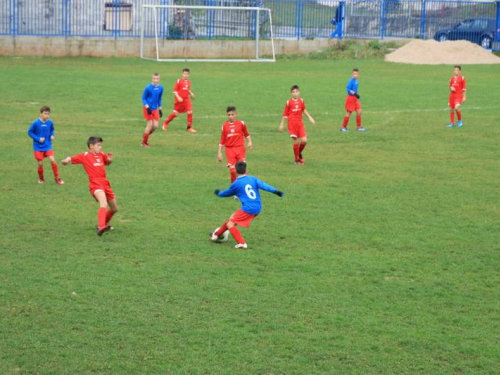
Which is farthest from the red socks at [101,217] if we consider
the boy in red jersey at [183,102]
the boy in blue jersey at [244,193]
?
the boy in red jersey at [183,102]

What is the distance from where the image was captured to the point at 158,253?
14703 millimetres

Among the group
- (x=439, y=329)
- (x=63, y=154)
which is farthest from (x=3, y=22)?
(x=439, y=329)

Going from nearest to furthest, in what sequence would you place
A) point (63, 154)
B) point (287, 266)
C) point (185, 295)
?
point (185, 295)
point (287, 266)
point (63, 154)

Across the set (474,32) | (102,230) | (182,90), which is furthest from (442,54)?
(102,230)

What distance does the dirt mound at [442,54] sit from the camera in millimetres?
52281

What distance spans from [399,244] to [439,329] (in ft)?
13.5

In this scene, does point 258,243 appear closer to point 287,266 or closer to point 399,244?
point 287,266

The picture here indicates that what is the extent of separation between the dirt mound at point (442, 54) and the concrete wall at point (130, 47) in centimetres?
631

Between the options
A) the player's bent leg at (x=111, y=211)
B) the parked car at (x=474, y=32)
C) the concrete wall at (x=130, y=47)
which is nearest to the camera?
the player's bent leg at (x=111, y=211)

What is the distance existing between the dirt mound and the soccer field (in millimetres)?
23491

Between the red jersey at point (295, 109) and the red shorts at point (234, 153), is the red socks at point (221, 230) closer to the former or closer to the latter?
the red shorts at point (234, 153)

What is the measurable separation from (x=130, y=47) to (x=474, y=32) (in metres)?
23.1

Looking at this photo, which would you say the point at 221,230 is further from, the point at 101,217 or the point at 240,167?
the point at 101,217

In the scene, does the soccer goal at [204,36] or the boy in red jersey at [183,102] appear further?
the soccer goal at [204,36]
